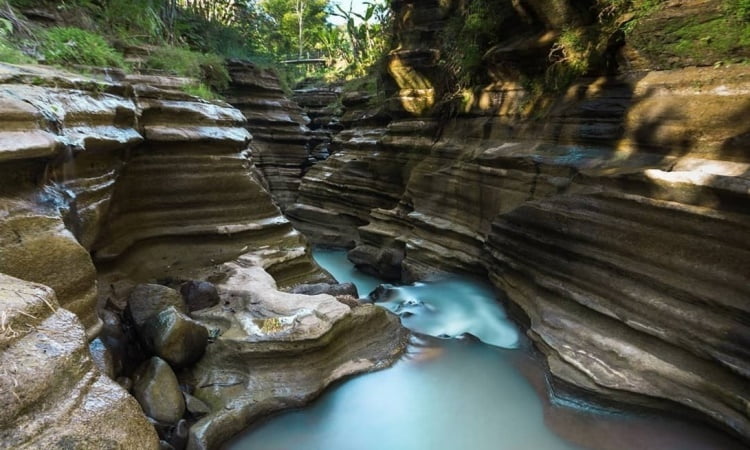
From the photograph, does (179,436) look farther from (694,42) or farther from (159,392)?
(694,42)

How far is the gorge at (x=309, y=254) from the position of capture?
97.9 inches

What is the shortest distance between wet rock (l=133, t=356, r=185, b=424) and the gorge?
0.6 inches

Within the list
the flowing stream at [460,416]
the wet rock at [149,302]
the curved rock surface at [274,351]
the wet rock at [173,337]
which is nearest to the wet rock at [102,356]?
the wet rock at [173,337]

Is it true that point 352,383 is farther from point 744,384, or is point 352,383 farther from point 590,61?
point 590,61

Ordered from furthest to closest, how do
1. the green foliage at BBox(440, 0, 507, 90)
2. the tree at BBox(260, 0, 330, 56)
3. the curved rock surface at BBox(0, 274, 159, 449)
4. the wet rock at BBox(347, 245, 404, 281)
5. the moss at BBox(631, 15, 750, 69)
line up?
1. the tree at BBox(260, 0, 330, 56)
2. the wet rock at BBox(347, 245, 404, 281)
3. the green foliage at BBox(440, 0, 507, 90)
4. the moss at BBox(631, 15, 750, 69)
5. the curved rock surface at BBox(0, 274, 159, 449)

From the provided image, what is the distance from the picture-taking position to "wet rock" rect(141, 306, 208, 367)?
334 cm

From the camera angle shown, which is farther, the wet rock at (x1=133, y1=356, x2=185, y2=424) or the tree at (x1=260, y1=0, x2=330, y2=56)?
the tree at (x1=260, y1=0, x2=330, y2=56)

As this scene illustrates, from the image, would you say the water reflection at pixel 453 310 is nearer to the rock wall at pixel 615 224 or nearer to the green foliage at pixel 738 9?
the rock wall at pixel 615 224

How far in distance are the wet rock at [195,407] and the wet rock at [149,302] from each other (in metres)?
0.75

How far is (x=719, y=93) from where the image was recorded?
146 inches

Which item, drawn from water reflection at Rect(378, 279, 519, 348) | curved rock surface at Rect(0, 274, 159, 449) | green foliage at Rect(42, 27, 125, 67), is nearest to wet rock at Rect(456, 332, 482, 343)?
water reflection at Rect(378, 279, 519, 348)

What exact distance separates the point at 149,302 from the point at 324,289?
2121 mm

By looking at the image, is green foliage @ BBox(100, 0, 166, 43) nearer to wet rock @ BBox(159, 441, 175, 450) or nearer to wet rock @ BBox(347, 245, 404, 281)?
wet rock @ BBox(347, 245, 404, 281)

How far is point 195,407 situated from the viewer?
3.11 m
